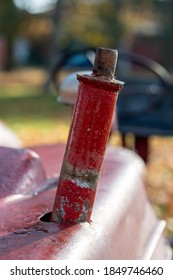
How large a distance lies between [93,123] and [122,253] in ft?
1.56

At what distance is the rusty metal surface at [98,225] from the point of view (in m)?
1.25

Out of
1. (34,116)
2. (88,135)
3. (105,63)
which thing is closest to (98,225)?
(88,135)

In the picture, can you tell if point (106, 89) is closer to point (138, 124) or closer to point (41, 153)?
point (41, 153)

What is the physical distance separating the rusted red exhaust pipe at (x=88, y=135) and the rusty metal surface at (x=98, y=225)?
7 centimetres

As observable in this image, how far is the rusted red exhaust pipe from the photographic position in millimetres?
1284

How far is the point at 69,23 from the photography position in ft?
88.3

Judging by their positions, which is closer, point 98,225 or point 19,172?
point 98,225

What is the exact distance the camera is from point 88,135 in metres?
1.29

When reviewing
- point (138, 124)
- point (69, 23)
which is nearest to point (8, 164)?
point (138, 124)

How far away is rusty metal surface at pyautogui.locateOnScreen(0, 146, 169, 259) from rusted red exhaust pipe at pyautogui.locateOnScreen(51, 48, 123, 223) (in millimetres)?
69

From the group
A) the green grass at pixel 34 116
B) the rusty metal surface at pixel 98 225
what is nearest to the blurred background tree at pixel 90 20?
the green grass at pixel 34 116

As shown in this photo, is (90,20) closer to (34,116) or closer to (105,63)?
(34,116)

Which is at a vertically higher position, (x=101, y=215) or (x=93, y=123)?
(x=93, y=123)

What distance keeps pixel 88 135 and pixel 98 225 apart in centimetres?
29
